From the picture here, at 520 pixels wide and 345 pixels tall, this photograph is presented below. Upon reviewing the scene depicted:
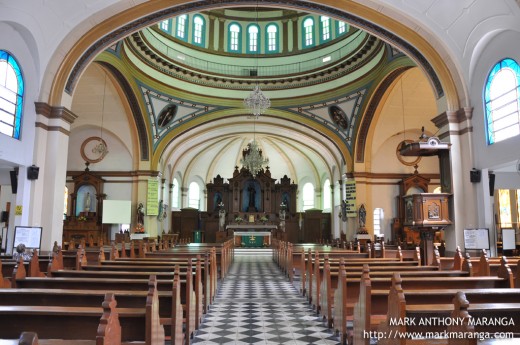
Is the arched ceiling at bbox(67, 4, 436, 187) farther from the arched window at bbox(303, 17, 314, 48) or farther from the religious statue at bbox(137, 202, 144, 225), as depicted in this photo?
the religious statue at bbox(137, 202, 144, 225)

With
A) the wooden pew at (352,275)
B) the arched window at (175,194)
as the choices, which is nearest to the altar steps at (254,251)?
the arched window at (175,194)

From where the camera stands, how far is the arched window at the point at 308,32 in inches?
810

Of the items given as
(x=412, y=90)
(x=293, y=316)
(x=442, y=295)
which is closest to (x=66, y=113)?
(x=293, y=316)

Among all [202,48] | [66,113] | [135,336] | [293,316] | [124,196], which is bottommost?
[293,316]

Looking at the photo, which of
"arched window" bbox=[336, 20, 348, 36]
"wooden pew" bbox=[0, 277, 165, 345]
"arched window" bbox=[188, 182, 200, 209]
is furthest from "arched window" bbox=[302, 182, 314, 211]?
"wooden pew" bbox=[0, 277, 165, 345]

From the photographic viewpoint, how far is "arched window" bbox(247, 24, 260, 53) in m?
21.2

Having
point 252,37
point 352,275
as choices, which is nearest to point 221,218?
point 252,37

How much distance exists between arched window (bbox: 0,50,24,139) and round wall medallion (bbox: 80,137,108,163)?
9763mm

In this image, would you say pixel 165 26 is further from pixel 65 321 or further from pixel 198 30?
pixel 65 321

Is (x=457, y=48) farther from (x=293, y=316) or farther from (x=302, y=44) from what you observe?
(x=302, y=44)

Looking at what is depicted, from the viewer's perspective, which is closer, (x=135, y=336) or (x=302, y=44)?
(x=135, y=336)

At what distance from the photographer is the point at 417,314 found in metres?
3.25

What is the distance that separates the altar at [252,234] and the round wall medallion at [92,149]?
7.89 m

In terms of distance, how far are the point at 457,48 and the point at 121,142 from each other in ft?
48.3
